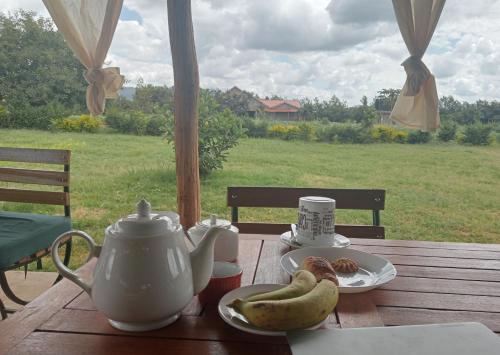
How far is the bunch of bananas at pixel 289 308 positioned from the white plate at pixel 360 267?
165mm

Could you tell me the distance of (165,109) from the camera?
12.8ft

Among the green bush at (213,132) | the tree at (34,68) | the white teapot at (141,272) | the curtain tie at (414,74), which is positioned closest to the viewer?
the white teapot at (141,272)

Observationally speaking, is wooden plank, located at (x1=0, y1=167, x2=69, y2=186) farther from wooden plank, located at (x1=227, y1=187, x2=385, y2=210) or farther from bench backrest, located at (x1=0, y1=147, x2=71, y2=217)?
wooden plank, located at (x1=227, y1=187, x2=385, y2=210)

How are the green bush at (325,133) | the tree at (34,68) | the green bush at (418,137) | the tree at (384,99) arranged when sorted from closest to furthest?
the tree at (384,99) → the tree at (34,68) → the green bush at (325,133) → the green bush at (418,137)

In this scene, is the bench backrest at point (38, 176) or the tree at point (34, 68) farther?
the tree at point (34, 68)

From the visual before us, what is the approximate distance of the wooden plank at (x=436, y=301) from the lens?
730 millimetres

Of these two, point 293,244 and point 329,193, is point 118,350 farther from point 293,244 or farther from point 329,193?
point 329,193

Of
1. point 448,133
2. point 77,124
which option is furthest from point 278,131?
point 77,124

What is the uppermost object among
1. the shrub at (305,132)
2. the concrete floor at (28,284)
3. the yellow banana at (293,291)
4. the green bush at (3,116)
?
the green bush at (3,116)

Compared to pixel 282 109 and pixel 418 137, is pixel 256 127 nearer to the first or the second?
pixel 282 109

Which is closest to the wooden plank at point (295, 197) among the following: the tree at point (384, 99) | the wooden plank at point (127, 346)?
the wooden plank at point (127, 346)

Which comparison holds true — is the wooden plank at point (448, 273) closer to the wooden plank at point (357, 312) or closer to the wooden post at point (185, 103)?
the wooden plank at point (357, 312)

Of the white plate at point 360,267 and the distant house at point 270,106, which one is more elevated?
the distant house at point 270,106

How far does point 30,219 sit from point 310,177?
107 inches
